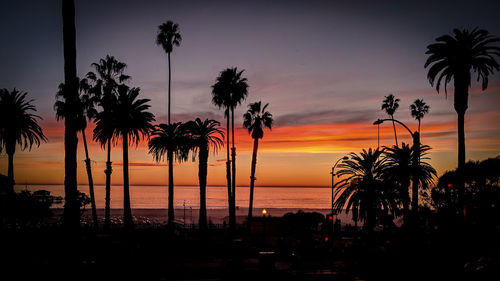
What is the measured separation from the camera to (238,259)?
19.8 meters

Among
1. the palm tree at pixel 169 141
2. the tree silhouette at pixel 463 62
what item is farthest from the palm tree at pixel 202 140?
the tree silhouette at pixel 463 62

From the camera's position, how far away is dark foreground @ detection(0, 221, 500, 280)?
14034 millimetres

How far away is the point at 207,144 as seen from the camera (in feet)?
123

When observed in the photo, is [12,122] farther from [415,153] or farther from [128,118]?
[415,153]

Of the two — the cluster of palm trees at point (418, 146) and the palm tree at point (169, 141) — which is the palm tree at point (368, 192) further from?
the palm tree at point (169, 141)

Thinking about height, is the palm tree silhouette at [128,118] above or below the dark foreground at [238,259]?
above

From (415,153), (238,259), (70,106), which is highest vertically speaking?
(70,106)

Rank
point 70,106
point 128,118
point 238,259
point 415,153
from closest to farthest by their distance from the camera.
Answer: point 70,106 < point 238,259 < point 415,153 < point 128,118

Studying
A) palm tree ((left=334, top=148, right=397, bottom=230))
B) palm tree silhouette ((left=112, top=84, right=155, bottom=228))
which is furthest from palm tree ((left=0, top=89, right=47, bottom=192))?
palm tree ((left=334, top=148, right=397, bottom=230))

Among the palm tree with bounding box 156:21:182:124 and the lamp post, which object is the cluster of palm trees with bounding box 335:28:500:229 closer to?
the lamp post

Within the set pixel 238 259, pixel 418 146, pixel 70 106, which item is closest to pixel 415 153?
pixel 418 146

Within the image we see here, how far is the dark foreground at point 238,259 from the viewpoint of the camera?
1403cm

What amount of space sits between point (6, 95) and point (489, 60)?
40271mm

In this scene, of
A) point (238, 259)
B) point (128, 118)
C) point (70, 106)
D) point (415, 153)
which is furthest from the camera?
point (128, 118)
